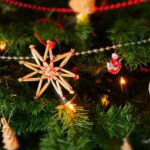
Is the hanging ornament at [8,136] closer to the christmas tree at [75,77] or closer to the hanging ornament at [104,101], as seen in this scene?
the christmas tree at [75,77]

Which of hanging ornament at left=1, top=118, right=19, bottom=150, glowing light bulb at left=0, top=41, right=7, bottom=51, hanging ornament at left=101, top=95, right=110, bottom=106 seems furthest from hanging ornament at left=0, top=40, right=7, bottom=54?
hanging ornament at left=101, top=95, right=110, bottom=106

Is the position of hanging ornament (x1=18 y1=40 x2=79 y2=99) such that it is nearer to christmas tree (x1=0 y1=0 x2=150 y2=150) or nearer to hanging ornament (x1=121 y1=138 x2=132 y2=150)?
christmas tree (x1=0 y1=0 x2=150 y2=150)

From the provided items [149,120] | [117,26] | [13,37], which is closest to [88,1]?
[117,26]

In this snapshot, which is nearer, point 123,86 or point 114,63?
point 114,63

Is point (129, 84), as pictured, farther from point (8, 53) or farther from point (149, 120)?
point (8, 53)

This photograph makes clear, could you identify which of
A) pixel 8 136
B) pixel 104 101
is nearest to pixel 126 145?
pixel 104 101

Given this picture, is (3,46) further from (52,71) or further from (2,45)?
(52,71)

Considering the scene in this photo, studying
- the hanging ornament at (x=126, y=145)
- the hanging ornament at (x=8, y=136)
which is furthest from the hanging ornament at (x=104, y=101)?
the hanging ornament at (x=8, y=136)

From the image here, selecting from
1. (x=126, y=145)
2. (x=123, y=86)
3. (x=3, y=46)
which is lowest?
(x=126, y=145)

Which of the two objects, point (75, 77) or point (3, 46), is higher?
point (3, 46)
